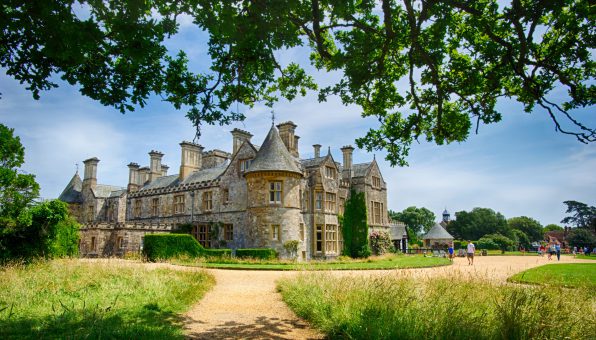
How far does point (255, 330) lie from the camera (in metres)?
7.41

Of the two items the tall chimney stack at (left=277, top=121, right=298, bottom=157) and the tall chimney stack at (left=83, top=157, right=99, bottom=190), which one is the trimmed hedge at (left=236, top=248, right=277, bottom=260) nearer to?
the tall chimney stack at (left=277, top=121, right=298, bottom=157)

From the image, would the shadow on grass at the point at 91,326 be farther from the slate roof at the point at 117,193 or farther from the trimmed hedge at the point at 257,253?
the slate roof at the point at 117,193

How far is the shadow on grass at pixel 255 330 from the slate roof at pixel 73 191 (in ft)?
135

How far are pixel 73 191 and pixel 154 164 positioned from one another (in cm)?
1006

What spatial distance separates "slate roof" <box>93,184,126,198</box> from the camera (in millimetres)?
42006

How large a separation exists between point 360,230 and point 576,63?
25766 mm

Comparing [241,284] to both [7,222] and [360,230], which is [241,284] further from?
[360,230]

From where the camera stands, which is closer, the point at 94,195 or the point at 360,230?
the point at 360,230

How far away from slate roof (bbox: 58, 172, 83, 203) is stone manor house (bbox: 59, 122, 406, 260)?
1.93 metres

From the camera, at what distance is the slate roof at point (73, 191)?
42.9 m

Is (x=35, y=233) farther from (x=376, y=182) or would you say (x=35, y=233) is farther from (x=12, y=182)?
(x=376, y=182)

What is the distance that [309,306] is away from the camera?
8719mm

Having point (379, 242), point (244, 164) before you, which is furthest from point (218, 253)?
point (379, 242)

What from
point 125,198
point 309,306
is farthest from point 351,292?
point 125,198
